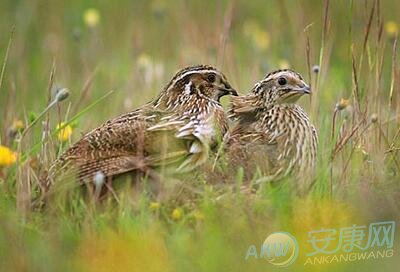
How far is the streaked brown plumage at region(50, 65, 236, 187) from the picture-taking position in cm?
647

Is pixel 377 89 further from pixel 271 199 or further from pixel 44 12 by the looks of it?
pixel 44 12

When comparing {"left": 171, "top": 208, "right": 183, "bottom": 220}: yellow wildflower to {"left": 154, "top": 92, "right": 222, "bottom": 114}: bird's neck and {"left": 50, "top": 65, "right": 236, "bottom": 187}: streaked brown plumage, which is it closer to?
{"left": 50, "top": 65, "right": 236, "bottom": 187}: streaked brown plumage

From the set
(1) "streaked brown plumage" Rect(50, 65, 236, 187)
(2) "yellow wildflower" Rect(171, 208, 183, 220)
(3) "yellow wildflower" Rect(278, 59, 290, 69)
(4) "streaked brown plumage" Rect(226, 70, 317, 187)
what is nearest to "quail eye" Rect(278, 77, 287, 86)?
(4) "streaked brown plumage" Rect(226, 70, 317, 187)

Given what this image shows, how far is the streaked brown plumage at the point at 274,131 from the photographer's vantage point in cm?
657

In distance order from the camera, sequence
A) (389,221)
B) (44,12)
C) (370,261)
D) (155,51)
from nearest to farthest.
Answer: (370,261), (389,221), (155,51), (44,12)

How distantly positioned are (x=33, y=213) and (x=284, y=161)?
1343 millimetres

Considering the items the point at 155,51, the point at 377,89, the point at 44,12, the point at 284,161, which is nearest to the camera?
the point at 284,161

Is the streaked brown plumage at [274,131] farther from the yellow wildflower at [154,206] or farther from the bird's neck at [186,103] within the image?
the yellow wildflower at [154,206]

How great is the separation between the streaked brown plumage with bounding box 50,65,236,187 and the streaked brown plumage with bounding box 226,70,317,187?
0.13 meters

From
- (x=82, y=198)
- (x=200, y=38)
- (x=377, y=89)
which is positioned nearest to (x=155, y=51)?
(x=200, y=38)

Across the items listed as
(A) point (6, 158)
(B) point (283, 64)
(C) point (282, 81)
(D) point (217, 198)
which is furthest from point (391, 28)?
(A) point (6, 158)

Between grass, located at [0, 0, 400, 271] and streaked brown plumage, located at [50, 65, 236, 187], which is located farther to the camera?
streaked brown plumage, located at [50, 65, 236, 187]

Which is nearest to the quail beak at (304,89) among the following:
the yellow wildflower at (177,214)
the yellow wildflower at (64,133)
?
the yellow wildflower at (177,214)

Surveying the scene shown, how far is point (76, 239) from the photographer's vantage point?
5879 millimetres
